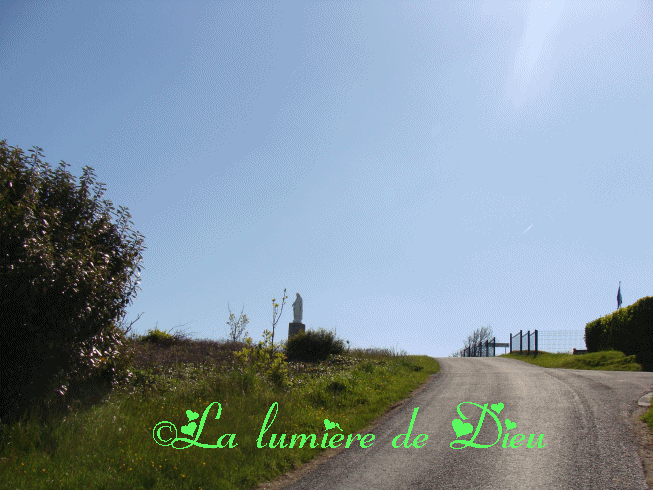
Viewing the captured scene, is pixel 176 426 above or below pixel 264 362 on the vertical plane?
below

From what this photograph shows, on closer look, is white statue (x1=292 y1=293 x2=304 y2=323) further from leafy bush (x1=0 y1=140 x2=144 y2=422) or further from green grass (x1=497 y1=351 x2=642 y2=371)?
leafy bush (x1=0 y1=140 x2=144 y2=422)

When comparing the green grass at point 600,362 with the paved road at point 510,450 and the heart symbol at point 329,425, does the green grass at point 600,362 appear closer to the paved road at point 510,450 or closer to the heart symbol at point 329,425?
the paved road at point 510,450

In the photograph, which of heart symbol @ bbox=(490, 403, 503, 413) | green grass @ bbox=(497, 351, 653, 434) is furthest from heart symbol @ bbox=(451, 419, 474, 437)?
green grass @ bbox=(497, 351, 653, 434)

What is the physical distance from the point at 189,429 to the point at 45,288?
337 centimetres

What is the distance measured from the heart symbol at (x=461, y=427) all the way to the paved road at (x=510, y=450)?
0.31ft

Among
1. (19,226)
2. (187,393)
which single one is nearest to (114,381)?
(187,393)

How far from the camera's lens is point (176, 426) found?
27.6 feet

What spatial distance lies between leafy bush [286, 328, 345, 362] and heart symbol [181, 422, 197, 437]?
11810mm

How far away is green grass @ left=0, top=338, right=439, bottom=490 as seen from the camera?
636cm

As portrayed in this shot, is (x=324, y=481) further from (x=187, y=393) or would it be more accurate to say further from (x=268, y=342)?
(x=268, y=342)

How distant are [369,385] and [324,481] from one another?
749cm

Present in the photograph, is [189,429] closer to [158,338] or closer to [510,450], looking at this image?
[510,450]

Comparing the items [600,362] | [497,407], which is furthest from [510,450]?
[600,362]

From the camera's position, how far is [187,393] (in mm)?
10367
